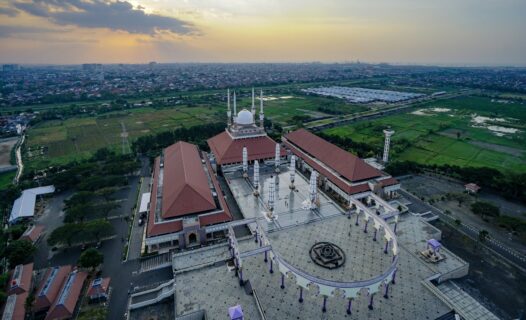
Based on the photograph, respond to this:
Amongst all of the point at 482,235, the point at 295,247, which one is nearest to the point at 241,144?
the point at 295,247

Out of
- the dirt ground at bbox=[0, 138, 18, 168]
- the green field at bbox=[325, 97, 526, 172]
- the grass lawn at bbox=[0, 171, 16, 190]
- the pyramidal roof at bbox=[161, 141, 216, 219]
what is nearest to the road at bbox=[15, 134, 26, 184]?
the grass lawn at bbox=[0, 171, 16, 190]

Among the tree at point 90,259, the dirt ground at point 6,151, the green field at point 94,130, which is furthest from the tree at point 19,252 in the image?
the dirt ground at point 6,151

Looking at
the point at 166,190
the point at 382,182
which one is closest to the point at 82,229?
the point at 166,190

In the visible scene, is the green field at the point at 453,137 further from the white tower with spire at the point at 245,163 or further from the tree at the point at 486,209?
the white tower with spire at the point at 245,163

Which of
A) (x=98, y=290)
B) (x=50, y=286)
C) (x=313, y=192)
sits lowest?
(x=98, y=290)

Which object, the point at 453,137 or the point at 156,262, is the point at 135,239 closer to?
the point at 156,262

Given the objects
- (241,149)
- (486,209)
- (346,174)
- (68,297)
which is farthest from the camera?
(241,149)
